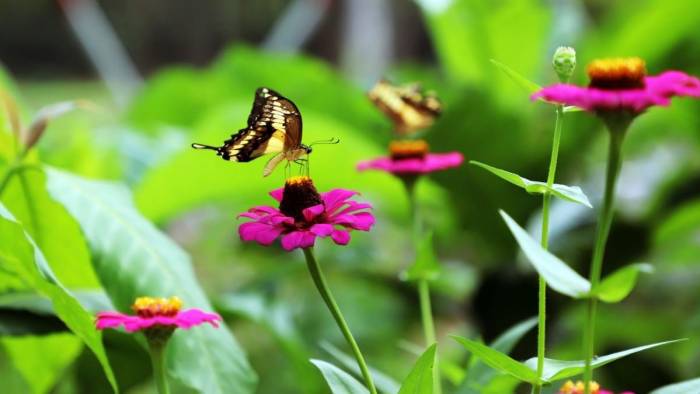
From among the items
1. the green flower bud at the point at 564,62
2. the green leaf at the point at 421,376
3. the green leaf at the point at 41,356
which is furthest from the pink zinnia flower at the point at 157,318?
the green leaf at the point at 41,356

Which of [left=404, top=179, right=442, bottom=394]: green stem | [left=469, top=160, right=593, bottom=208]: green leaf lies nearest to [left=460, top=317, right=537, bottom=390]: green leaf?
[left=404, top=179, right=442, bottom=394]: green stem

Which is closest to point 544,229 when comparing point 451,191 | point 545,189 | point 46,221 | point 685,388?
point 545,189

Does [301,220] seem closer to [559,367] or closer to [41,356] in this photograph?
[559,367]

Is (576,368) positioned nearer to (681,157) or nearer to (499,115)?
(499,115)

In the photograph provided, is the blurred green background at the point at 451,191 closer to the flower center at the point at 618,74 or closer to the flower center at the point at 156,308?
the flower center at the point at 156,308

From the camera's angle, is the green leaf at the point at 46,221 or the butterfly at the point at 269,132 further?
the green leaf at the point at 46,221
